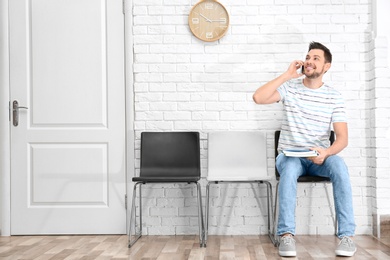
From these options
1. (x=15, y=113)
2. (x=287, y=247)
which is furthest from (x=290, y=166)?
(x=15, y=113)

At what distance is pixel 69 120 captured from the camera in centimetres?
429

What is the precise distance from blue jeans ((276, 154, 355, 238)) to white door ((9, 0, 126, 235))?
53.3 inches

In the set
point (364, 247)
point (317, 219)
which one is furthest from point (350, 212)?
point (317, 219)

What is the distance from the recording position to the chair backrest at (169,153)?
4.12 m

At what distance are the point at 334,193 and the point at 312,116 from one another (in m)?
0.56

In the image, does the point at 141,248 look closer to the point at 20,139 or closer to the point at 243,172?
the point at 243,172

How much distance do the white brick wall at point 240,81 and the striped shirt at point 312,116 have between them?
460mm

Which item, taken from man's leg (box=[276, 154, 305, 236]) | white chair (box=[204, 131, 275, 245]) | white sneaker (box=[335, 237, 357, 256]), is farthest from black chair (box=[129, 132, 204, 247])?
white sneaker (box=[335, 237, 357, 256])

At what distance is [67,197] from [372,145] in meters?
2.35

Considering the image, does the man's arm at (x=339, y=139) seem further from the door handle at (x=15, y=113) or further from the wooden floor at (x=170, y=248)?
the door handle at (x=15, y=113)

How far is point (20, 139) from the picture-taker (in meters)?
4.29

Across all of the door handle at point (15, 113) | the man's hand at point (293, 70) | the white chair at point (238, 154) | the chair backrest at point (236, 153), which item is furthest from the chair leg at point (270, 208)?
the door handle at point (15, 113)

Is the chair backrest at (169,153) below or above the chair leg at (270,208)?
above

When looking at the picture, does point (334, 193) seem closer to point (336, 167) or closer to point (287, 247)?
point (336, 167)
